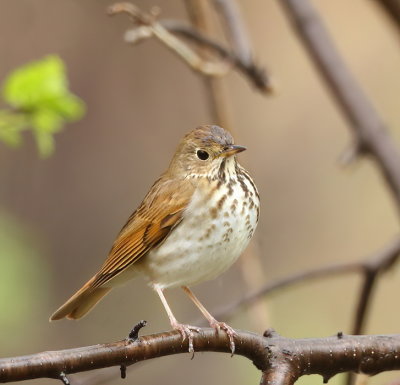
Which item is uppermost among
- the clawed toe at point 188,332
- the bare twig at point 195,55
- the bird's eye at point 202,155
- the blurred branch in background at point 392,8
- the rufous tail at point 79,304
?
the bare twig at point 195,55

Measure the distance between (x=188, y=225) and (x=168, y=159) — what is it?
3.86 m

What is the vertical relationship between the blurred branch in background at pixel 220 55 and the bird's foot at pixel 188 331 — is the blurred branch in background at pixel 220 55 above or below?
above

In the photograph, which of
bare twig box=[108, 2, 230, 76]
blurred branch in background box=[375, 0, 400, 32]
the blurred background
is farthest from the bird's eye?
the blurred background

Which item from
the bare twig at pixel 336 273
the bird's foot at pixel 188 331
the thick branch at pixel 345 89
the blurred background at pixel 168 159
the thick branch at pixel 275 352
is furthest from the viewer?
the blurred background at pixel 168 159

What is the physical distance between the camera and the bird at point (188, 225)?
3900mm

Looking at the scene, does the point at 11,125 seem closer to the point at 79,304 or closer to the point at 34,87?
the point at 34,87

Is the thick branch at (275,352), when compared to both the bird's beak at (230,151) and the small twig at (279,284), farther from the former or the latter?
the small twig at (279,284)

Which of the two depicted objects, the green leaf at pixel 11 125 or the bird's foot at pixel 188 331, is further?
the green leaf at pixel 11 125

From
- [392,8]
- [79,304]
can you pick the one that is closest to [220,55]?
[392,8]

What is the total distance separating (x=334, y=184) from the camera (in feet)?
27.0

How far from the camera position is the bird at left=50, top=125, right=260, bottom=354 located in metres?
3.90

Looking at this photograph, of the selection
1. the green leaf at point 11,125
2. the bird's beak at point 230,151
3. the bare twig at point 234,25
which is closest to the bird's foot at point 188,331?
the bird's beak at point 230,151

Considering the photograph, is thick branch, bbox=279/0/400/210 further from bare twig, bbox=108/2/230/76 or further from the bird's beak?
the bird's beak

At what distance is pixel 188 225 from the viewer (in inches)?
158
